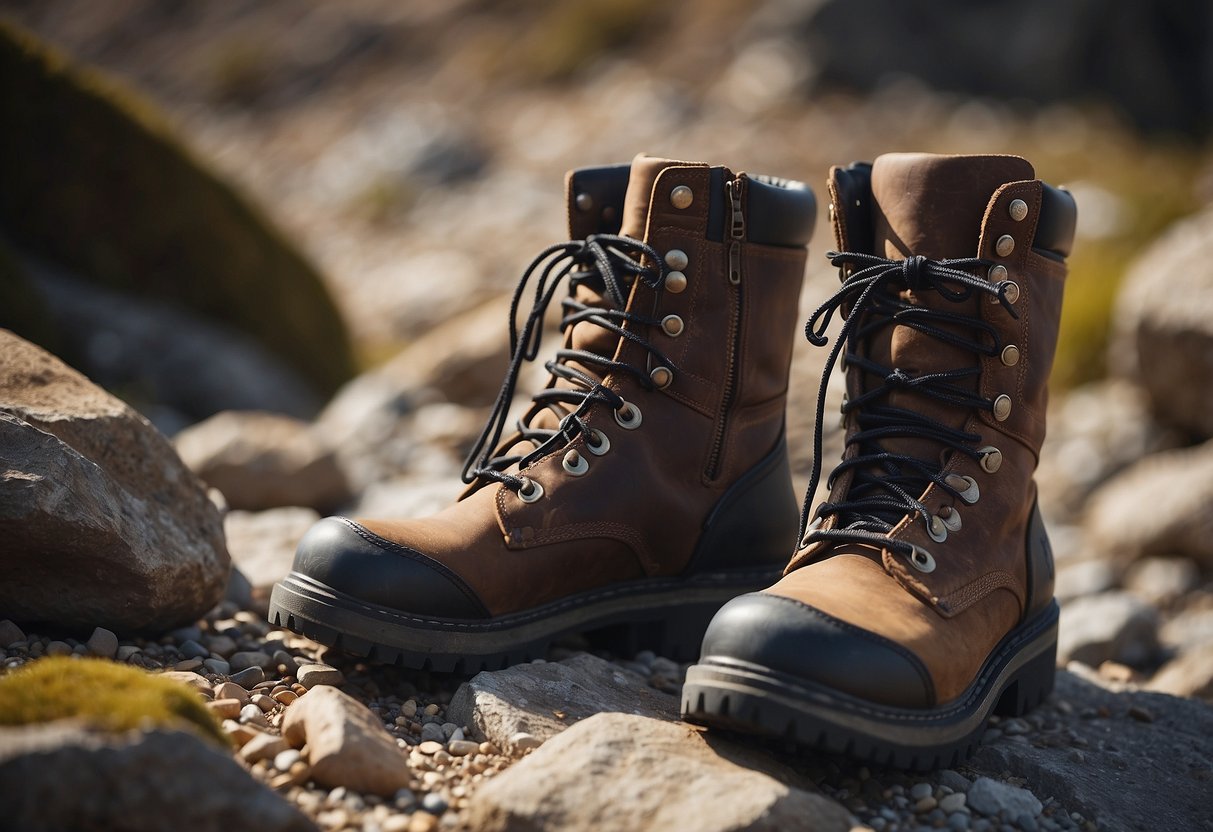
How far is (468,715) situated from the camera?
2080mm

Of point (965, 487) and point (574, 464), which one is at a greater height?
point (965, 487)

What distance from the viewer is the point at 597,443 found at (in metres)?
2.44

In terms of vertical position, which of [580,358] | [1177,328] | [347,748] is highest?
[1177,328]

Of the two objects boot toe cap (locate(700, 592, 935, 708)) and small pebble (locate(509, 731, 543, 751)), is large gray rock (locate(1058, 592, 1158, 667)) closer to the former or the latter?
boot toe cap (locate(700, 592, 935, 708))

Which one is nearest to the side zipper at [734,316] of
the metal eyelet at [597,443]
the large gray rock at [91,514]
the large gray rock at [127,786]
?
the metal eyelet at [597,443]

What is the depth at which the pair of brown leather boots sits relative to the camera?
77.2 inches

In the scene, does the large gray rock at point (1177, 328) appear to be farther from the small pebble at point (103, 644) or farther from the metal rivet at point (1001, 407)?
the small pebble at point (103, 644)

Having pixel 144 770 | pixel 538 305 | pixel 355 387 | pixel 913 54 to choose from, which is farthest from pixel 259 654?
pixel 913 54

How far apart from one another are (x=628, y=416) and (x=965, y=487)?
2.44 feet

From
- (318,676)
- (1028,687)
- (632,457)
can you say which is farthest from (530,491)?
(1028,687)

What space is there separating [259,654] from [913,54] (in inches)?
778

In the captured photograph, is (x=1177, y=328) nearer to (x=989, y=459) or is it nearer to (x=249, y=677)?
(x=989, y=459)

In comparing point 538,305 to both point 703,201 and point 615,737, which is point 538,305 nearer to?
point 703,201

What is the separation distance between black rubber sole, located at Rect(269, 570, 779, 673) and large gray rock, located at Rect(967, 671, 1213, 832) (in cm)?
72
